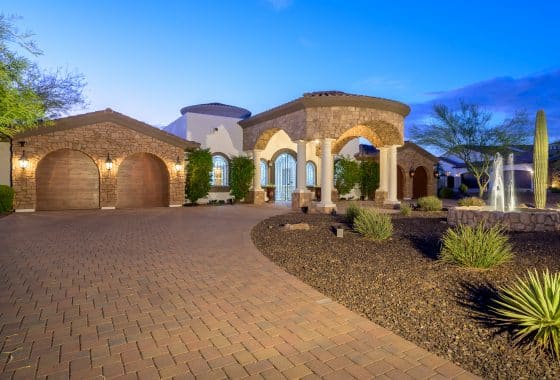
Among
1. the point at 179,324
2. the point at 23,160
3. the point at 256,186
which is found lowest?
the point at 179,324

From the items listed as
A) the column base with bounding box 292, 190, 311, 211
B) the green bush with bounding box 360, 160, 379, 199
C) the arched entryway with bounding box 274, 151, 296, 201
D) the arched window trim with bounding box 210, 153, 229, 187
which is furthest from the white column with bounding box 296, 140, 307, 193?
the green bush with bounding box 360, 160, 379, 199

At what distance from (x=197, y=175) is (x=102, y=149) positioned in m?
4.59

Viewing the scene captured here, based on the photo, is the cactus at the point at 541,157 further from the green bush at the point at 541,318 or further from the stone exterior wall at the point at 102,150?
the stone exterior wall at the point at 102,150

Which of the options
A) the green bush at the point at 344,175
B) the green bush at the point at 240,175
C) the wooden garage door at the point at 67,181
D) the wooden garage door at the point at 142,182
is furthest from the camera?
the green bush at the point at 344,175

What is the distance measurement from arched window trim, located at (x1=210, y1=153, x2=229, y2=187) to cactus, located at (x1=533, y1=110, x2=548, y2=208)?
48.1ft

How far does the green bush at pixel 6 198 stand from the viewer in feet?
43.5

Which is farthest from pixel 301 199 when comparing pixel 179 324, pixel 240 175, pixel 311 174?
pixel 179 324

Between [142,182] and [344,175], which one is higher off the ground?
[344,175]

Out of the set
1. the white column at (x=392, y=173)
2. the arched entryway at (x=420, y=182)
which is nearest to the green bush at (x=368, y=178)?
the arched entryway at (x=420, y=182)

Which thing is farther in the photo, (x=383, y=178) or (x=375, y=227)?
(x=383, y=178)

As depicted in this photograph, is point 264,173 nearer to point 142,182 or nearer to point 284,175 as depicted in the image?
point 284,175

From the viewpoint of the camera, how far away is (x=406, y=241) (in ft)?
25.6

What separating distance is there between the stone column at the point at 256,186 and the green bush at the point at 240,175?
235 mm

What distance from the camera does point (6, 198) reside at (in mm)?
13445
